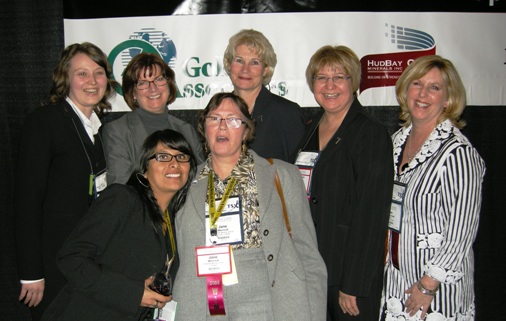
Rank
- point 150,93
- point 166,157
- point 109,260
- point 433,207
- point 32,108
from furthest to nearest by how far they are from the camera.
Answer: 1. point 32,108
2. point 150,93
3. point 433,207
4. point 166,157
5. point 109,260

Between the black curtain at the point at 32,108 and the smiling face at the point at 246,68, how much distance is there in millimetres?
931

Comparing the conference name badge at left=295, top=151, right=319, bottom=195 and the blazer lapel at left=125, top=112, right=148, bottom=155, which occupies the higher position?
the blazer lapel at left=125, top=112, right=148, bottom=155

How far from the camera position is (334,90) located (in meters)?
2.45

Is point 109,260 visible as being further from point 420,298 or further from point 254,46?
point 254,46

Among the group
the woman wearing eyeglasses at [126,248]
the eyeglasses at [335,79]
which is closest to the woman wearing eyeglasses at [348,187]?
the eyeglasses at [335,79]

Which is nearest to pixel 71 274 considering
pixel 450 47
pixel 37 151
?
pixel 37 151

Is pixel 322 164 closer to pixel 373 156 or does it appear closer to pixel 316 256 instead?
pixel 373 156

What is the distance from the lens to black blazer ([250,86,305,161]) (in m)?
2.85

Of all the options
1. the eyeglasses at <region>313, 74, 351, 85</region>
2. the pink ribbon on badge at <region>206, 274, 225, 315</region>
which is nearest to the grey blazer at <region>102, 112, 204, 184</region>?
the pink ribbon on badge at <region>206, 274, 225, 315</region>

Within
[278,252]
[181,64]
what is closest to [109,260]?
[278,252]

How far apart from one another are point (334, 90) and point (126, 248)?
4.54 ft

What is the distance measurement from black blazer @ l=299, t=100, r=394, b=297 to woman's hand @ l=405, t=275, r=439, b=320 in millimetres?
206

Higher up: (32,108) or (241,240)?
(32,108)

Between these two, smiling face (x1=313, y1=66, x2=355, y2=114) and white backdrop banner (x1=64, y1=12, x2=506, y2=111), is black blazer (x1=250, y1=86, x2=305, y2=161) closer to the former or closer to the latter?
smiling face (x1=313, y1=66, x2=355, y2=114)
